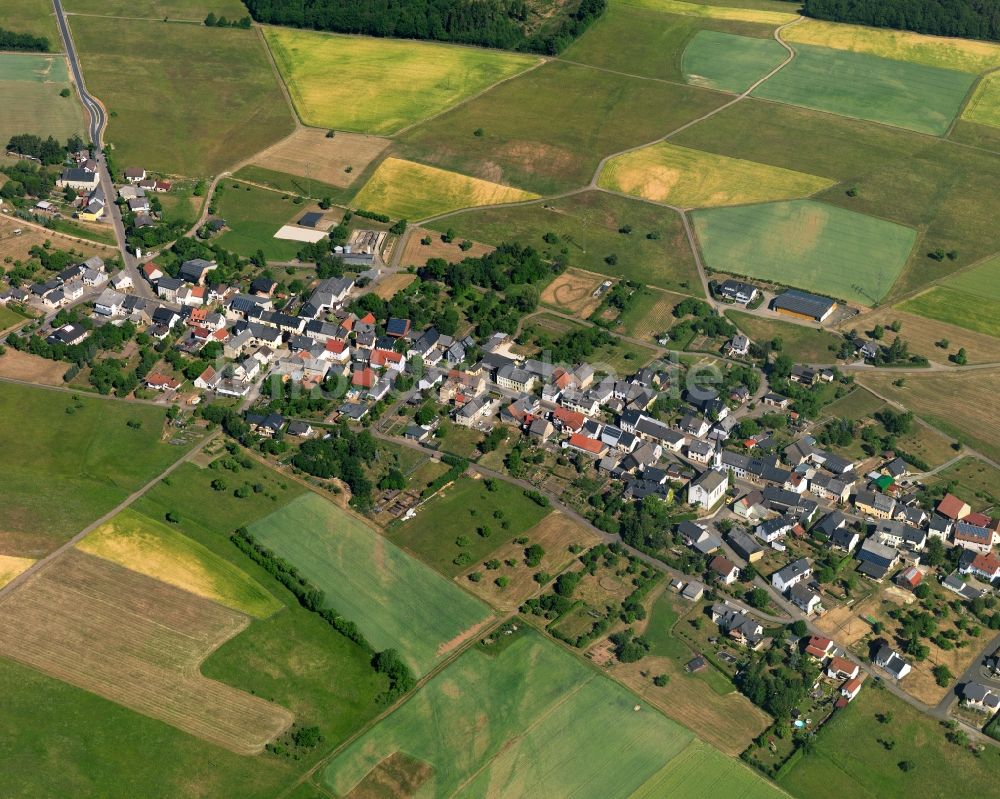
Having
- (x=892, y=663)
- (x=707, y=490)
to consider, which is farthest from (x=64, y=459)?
(x=892, y=663)

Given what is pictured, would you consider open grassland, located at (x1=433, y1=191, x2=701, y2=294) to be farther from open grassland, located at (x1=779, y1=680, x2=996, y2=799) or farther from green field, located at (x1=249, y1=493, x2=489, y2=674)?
open grassland, located at (x1=779, y1=680, x2=996, y2=799)

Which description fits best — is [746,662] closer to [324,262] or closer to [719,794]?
[719,794]

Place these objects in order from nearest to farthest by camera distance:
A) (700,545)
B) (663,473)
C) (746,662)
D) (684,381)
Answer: (746,662)
(700,545)
(663,473)
(684,381)

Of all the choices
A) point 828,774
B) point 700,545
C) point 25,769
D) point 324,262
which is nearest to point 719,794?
point 828,774

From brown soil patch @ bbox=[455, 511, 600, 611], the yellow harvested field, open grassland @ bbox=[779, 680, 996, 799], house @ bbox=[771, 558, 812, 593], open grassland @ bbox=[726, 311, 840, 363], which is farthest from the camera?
open grassland @ bbox=[726, 311, 840, 363]

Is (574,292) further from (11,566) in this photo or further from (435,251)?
(11,566)

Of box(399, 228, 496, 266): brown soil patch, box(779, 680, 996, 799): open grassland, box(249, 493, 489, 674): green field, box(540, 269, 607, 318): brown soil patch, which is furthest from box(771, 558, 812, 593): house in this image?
box(399, 228, 496, 266): brown soil patch
